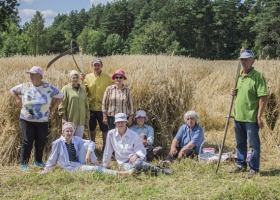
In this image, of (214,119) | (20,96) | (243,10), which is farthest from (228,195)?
(243,10)

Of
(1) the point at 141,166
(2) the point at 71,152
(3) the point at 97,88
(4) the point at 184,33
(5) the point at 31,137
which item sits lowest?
(1) the point at 141,166

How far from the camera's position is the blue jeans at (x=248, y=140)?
15.5 ft

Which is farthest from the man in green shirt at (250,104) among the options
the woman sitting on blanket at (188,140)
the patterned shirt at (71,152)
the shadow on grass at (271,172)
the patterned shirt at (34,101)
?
the patterned shirt at (34,101)

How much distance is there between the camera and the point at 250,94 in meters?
4.68

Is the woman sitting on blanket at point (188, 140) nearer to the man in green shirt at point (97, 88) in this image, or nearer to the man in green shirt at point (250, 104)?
the man in green shirt at point (250, 104)

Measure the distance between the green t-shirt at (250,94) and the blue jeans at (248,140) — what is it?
11 centimetres

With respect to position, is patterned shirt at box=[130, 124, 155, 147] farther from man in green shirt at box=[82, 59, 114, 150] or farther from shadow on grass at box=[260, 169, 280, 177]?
shadow on grass at box=[260, 169, 280, 177]

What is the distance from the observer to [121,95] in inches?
221

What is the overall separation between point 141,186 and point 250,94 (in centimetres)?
180

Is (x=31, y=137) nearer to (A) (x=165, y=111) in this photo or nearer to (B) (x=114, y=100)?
(B) (x=114, y=100)

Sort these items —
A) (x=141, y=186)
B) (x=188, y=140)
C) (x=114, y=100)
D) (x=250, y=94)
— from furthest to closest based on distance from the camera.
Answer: (x=188, y=140), (x=114, y=100), (x=250, y=94), (x=141, y=186)

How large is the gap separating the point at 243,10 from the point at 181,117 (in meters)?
58.7

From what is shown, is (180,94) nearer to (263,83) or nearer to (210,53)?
(263,83)

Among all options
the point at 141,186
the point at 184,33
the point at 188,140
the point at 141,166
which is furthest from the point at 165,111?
the point at 184,33
